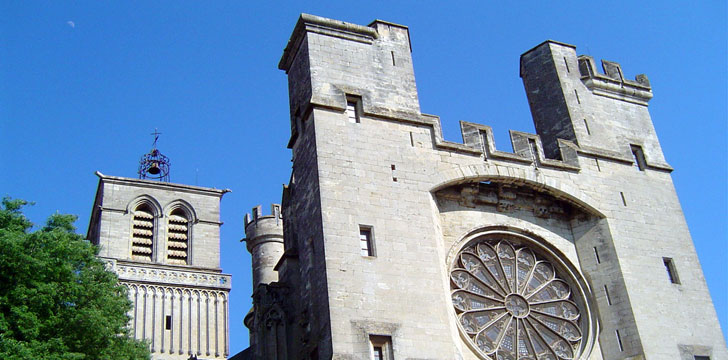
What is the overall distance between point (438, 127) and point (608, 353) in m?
5.13

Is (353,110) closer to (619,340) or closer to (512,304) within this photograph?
(512,304)

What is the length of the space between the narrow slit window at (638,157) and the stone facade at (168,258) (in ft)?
52.6

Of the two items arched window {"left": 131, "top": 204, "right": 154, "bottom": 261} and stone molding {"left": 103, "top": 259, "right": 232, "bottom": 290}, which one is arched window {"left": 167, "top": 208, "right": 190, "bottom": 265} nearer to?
arched window {"left": 131, "top": 204, "right": 154, "bottom": 261}

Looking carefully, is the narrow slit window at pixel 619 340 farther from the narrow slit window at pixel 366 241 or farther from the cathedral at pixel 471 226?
the narrow slit window at pixel 366 241

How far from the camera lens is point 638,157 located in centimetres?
1958

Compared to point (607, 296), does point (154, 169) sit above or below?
above

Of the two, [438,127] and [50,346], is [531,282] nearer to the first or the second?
[438,127]

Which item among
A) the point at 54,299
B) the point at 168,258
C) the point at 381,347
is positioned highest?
the point at 168,258

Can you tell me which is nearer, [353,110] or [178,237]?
[353,110]

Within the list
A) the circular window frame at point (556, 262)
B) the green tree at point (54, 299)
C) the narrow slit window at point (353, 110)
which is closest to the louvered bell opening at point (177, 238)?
the green tree at point (54, 299)

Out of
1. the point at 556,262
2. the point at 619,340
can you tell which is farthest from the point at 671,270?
the point at 556,262

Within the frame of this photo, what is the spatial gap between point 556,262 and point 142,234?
60.0 feet

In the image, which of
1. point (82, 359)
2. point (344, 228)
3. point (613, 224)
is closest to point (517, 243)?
point (613, 224)

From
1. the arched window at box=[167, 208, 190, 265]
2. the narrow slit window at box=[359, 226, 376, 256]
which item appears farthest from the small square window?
the arched window at box=[167, 208, 190, 265]
